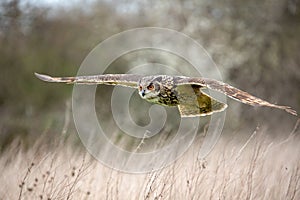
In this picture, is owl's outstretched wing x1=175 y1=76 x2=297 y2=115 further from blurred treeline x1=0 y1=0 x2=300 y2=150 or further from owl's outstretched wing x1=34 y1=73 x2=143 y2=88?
blurred treeline x1=0 y1=0 x2=300 y2=150

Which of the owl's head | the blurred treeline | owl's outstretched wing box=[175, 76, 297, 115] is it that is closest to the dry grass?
owl's outstretched wing box=[175, 76, 297, 115]

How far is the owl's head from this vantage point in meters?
4.70

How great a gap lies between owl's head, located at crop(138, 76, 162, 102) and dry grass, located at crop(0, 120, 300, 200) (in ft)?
1.92

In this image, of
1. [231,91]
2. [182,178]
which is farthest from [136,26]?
[231,91]

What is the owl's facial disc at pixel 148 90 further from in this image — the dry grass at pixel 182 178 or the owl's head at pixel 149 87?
the dry grass at pixel 182 178

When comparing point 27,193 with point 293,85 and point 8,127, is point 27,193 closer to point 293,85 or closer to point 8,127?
point 8,127

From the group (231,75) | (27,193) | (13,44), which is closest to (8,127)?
(13,44)

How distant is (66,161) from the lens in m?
5.15

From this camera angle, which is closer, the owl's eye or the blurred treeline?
the owl's eye

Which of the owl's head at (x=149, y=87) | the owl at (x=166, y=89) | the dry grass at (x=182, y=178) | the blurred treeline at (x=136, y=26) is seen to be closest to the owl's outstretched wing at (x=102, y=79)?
the owl at (x=166, y=89)

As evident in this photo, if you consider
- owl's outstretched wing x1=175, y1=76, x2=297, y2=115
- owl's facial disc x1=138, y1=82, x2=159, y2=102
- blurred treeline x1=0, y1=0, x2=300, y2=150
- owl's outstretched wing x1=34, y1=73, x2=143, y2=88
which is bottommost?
owl's outstretched wing x1=175, y1=76, x2=297, y2=115

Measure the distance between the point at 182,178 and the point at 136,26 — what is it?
7998mm

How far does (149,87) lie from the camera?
4715mm

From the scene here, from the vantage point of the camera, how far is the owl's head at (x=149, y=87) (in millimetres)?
4695
